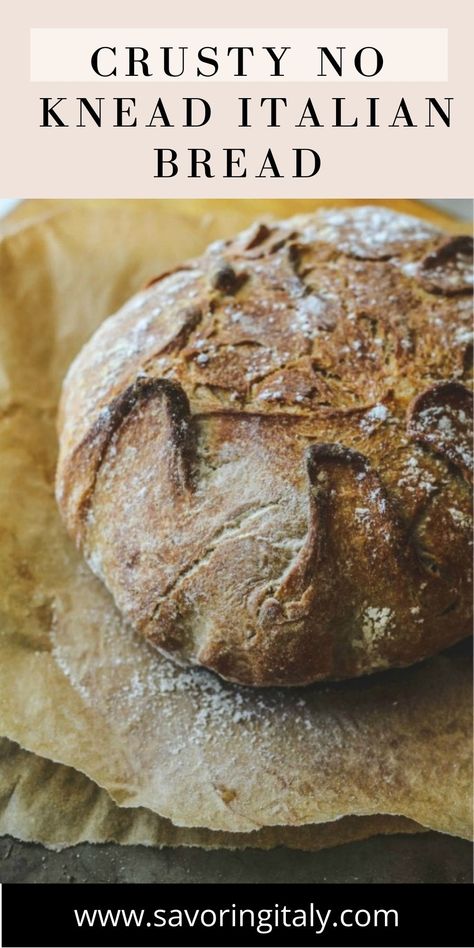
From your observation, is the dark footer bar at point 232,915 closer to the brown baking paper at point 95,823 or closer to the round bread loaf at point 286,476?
the brown baking paper at point 95,823

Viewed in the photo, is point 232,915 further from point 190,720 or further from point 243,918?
point 190,720

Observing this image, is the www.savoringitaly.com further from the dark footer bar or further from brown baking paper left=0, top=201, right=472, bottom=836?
brown baking paper left=0, top=201, right=472, bottom=836

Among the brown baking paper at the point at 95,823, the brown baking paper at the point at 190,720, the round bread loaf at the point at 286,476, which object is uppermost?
the round bread loaf at the point at 286,476

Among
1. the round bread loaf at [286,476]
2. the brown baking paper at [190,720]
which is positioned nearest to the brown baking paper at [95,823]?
the brown baking paper at [190,720]

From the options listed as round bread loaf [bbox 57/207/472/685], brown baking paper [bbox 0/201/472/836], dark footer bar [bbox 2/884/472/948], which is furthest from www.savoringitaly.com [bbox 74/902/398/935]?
round bread loaf [bbox 57/207/472/685]

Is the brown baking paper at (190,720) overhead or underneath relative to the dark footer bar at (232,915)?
overhead

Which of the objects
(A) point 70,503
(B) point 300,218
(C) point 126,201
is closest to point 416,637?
(A) point 70,503

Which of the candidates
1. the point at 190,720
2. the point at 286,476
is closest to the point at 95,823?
the point at 190,720
